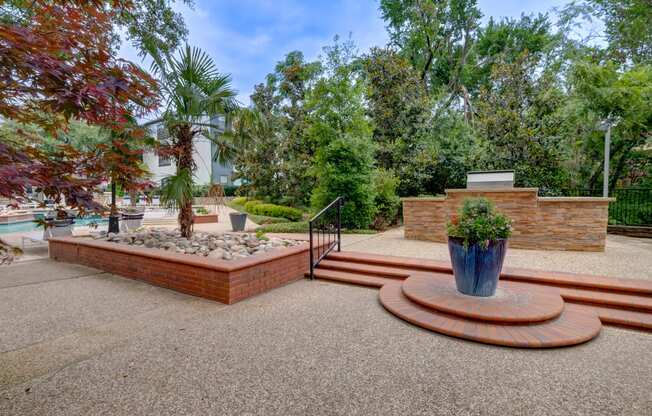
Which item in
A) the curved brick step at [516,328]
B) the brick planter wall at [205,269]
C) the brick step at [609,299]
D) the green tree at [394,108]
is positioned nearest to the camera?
the curved brick step at [516,328]

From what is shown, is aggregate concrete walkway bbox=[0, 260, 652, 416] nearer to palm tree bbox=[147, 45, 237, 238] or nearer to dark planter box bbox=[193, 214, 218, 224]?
palm tree bbox=[147, 45, 237, 238]

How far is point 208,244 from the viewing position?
5.38 m

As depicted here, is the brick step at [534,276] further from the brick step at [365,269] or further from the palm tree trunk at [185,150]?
the palm tree trunk at [185,150]

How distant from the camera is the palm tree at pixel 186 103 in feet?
16.2

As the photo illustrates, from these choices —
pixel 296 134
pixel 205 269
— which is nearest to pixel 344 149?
pixel 205 269

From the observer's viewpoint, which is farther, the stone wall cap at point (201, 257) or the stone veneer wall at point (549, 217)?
the stone veneer wall at point (549, 217)

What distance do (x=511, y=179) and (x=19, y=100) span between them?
299 inches

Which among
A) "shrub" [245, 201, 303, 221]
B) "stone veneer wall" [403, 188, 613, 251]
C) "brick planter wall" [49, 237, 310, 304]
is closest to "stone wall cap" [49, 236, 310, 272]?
"brick planter wall" [49, 237, 310, 304]

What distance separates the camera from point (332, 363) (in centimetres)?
253

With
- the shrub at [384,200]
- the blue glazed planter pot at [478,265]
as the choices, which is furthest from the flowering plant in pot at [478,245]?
the shrub at [384,200]

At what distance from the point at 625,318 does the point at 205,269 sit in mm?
4868

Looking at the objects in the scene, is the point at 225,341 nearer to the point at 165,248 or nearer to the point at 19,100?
the point at 19,100

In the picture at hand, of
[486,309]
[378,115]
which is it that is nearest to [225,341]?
[486,309]

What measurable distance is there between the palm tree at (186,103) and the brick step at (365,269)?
8.73 feet
